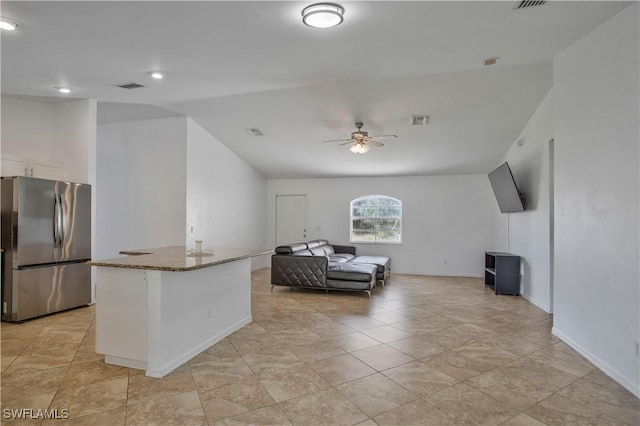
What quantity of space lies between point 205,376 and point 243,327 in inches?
51.5

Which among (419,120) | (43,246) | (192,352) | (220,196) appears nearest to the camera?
(192,352)

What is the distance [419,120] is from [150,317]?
15.9 ft

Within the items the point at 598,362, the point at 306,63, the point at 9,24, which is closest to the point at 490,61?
the point at 306,63

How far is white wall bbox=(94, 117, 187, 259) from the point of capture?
611 centimetres

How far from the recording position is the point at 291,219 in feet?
31.2

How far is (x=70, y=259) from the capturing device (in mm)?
4848

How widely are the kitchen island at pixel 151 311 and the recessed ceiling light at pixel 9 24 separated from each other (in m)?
2.01

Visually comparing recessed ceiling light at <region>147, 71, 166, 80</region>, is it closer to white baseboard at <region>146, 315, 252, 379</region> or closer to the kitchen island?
the kitchen island

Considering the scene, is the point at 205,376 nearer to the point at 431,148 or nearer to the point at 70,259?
the point at 70,259

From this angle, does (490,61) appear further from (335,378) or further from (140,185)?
(140,185)

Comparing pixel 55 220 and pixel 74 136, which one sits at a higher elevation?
pixel 74 136

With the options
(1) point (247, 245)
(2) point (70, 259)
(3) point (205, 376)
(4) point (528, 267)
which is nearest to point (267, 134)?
(1) point (247, 245)

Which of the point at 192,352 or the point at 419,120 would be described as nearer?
the point at 192,352

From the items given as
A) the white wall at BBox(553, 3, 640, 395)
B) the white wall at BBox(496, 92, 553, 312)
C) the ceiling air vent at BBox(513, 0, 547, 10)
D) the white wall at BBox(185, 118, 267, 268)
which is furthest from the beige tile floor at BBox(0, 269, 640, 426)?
the ceiling air vent at BBox(513, 0, 547, 10)
